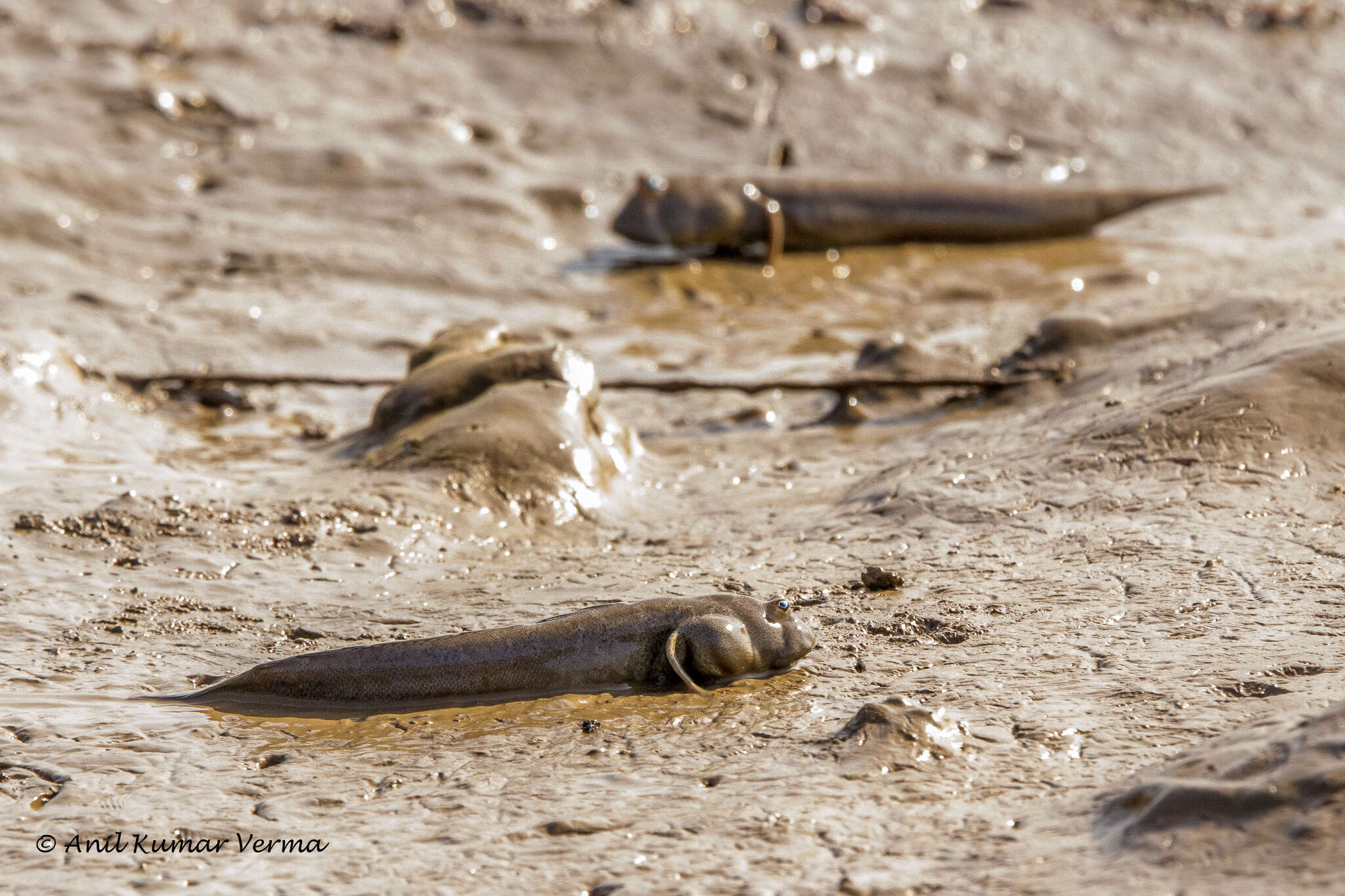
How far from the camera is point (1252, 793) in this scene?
2176mm

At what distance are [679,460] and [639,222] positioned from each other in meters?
2.54

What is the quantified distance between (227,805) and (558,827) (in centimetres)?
60

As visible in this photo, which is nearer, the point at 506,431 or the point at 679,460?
the point at 506,431

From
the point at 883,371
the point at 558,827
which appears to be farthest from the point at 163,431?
the point at 558,827

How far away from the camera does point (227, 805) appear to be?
8.20 feet

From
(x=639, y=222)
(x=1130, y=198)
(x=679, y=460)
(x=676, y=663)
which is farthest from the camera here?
(x=1130, y=198)

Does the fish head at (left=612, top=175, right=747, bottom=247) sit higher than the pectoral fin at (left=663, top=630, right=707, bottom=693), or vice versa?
the fish head at (left=612, top=175, right=747, bottom=247)

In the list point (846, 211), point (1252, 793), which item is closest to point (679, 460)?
point (1252, 793)

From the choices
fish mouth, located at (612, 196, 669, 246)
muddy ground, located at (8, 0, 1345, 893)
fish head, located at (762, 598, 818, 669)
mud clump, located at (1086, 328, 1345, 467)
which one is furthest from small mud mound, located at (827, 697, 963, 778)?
fish mouth, located at (612, 196, 669, 246)

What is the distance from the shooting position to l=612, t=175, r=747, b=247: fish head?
7004 mm

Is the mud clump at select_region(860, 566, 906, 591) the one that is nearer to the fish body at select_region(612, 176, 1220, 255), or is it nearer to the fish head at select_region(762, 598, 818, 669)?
the fish head at select_region(762, 598, 818, 669)

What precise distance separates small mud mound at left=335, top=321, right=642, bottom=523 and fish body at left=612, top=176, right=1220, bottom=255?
2.28 metres

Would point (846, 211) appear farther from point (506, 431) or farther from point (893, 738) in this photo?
point (893, 738)

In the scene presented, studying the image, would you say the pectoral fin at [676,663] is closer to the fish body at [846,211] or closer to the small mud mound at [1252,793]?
the small mud mound at [1252,793]
